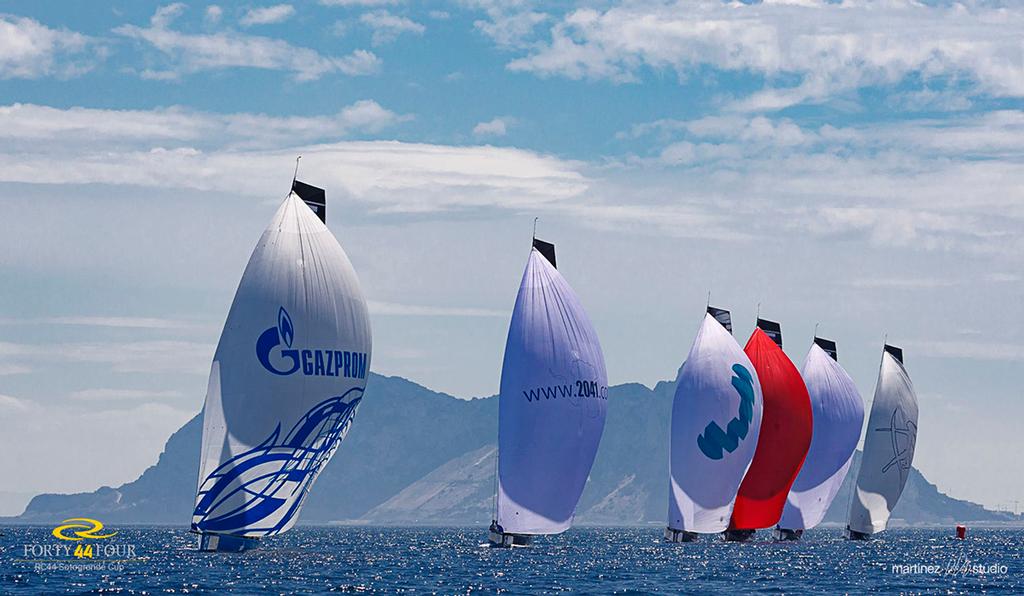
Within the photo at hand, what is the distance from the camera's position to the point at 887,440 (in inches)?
3661

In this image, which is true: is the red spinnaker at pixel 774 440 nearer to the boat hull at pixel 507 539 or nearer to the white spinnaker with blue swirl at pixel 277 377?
the boat hull at pixel 507 539

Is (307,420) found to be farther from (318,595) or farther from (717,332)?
(717,332)

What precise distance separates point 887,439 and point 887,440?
0.06 meters

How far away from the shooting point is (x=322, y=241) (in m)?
55.3

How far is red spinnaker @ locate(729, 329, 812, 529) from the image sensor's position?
82.6 metres

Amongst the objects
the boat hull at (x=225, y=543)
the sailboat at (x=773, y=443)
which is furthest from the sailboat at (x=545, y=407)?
the sailboat at (x=773, y=443)

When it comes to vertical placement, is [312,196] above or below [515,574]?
above

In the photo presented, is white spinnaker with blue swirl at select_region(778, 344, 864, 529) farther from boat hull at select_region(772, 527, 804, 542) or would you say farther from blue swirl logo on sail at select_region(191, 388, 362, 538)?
blue swirl logo on sail at select_region(191, 388, 362, 538)

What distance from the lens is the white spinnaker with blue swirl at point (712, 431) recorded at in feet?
251

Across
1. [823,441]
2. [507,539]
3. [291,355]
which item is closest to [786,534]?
[823,441]

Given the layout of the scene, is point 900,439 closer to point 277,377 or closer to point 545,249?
point 545,249

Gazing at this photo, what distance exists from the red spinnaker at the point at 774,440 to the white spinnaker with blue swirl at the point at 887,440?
1046 cm

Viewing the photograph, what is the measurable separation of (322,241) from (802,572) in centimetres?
2490

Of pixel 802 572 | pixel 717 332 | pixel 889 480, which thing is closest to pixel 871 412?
pixel 889 480
